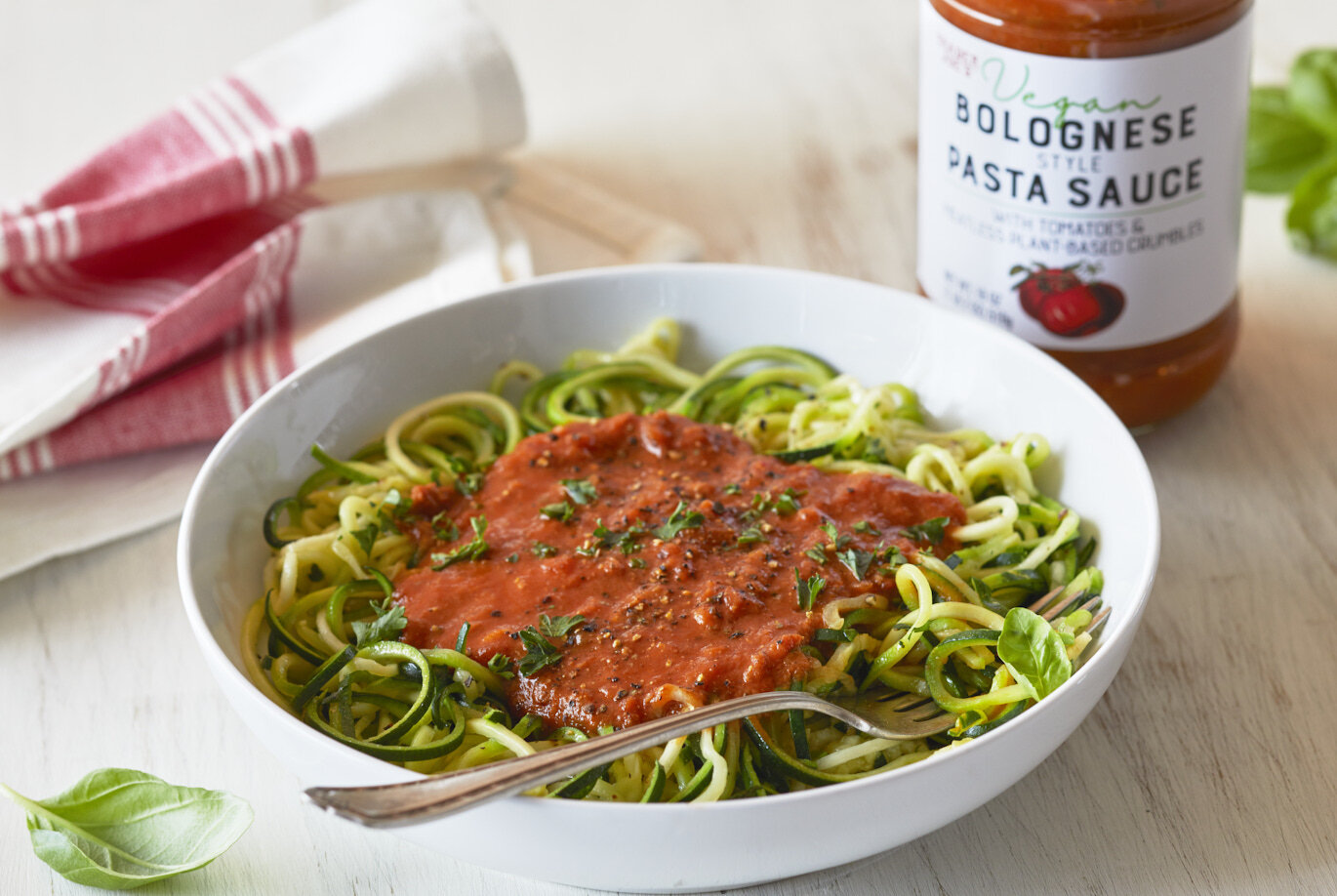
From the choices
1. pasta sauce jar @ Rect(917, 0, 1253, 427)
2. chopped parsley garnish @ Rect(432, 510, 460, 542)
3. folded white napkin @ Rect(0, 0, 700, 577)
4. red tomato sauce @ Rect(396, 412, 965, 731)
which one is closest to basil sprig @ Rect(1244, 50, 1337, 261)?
pasta sauce jar @ Rect(917, 0, 1253, 427)

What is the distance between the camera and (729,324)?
3732mm

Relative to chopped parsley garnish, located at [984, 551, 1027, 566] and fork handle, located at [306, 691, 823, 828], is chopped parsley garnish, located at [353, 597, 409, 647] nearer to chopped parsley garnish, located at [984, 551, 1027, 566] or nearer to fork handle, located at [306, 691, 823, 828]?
fork handle, located at [306, 691, 823, 828]

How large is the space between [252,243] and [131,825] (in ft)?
7.22

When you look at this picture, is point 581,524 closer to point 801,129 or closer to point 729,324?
point 729,324

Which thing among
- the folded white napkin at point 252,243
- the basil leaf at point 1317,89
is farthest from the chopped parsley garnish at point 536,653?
the basil leaf at point 1317,89

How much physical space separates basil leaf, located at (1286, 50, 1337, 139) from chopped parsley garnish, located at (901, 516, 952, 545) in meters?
2.12

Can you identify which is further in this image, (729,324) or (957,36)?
(729,324)

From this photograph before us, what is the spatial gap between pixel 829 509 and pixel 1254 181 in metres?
2.20

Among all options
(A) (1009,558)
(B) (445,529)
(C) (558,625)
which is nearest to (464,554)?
(B) (445,529)

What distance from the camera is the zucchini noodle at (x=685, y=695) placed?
2.64m

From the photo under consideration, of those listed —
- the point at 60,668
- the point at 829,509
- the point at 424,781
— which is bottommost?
the point at 60,668

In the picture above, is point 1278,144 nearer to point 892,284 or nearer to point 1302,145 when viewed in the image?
point 1302,145

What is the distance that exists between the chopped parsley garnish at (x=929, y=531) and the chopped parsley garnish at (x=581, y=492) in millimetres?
682

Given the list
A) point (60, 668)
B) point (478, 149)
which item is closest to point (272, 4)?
A: point (478, 149)
